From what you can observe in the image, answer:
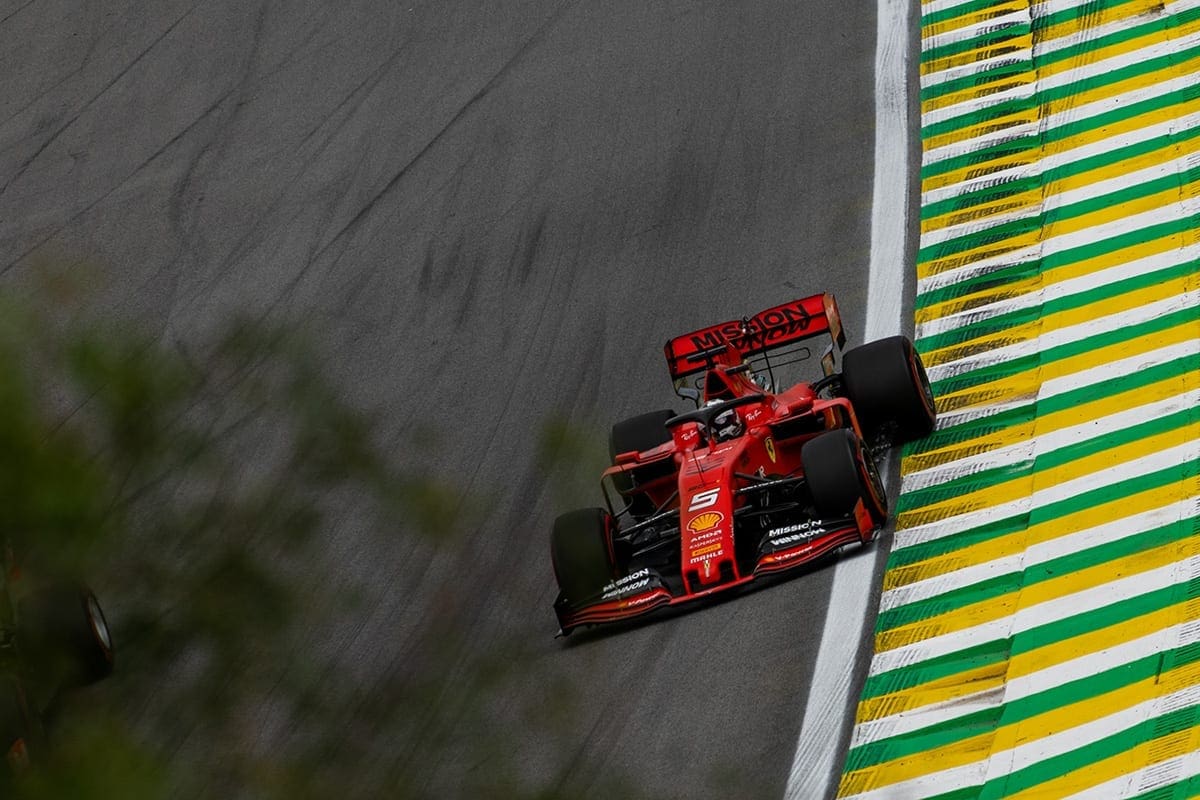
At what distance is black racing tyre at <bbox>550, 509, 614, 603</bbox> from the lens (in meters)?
9.03

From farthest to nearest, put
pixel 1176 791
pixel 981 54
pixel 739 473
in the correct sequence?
pixel 981 54
pixel 739 473
pixel 1176 791

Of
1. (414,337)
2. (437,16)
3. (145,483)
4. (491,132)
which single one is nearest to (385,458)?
(145,483)

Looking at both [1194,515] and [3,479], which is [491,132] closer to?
[1194,515]

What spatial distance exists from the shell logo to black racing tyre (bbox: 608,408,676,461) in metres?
1.31

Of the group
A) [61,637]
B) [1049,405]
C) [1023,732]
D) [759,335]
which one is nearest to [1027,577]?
[1023,732]

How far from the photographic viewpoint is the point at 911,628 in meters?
8.52

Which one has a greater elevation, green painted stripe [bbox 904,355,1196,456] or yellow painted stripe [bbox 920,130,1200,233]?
yellow painted stripe [bbox 920,130,1200,233]

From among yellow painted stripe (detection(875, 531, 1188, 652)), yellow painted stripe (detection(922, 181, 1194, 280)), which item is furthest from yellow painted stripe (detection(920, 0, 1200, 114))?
yellow painted stripe (detection(875, 531, 1188, 652))

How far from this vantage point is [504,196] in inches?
617

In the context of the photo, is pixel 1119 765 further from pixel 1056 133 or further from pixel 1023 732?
pixel 1056 133

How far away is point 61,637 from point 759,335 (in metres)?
8.61

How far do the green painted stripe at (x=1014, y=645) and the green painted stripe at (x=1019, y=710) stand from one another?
1.27 ft

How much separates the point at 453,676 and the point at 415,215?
44.2 feet

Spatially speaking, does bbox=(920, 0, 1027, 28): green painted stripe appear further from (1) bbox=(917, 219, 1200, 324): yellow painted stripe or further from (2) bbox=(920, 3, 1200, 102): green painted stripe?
(1) bbox=(917, 219, 1200, 324): yellow painted stripe
